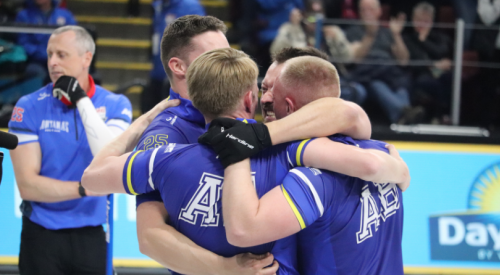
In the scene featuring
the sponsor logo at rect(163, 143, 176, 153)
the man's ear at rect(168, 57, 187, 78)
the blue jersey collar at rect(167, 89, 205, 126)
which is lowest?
the sponsor logo at rect(163, 143, 176, 153)

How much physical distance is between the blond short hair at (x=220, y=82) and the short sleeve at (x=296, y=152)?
245 mm

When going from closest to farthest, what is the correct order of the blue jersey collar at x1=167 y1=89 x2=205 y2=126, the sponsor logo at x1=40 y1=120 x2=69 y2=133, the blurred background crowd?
the blue jersey collar at x1=167 y1=89 x2=205 y2=126 → the sponsor logo at x1=40 y1=120 x2=69 y2=133 → the blurred background crowd

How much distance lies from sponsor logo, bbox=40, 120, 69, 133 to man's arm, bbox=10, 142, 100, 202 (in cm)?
12

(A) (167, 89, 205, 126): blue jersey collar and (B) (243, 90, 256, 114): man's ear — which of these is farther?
(A) (167, 89, 205, 126): blue jersey collar

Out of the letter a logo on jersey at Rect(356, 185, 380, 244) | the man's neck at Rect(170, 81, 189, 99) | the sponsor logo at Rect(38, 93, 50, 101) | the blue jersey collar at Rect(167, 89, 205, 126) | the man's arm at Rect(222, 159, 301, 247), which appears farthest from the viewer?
the sponsor logo at Rect(38, 93, 50, 101)

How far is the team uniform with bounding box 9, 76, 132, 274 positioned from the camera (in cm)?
348

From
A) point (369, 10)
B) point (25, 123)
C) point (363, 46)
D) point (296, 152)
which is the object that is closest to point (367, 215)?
point (296, 152)

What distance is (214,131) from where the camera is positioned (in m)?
1.78

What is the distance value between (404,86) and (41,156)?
12.9 feet

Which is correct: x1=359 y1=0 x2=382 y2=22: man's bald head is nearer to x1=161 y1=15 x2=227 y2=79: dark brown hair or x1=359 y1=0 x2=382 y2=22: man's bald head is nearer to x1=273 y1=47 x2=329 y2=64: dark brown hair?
x1=273 y1=47 x2=329 y2=64: dark brown hair

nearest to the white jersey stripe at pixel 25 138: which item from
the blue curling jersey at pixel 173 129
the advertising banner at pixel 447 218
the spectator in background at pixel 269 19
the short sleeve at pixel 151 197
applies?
the advertising banner at pixel 447 218

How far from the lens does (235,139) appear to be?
68.0 inches

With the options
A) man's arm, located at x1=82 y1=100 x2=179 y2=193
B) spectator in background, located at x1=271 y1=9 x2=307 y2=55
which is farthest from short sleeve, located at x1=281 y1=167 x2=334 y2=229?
spectator in background, located at x1=271 y1=9 x2=307 y2=55

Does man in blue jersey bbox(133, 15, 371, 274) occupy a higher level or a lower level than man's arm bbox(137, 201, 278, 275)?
higher
